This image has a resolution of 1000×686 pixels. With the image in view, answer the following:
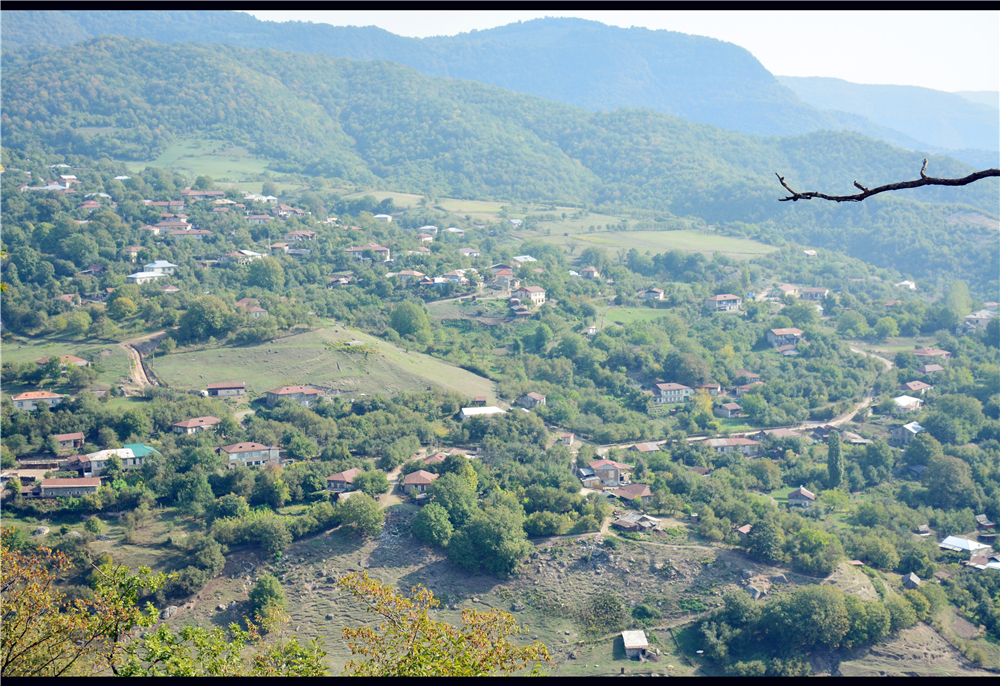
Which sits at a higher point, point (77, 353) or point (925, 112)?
point (925, 112)

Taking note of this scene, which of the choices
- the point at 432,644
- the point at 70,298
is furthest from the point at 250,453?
the point at 432,644

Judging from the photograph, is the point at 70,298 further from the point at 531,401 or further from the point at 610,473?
the point at 610,473

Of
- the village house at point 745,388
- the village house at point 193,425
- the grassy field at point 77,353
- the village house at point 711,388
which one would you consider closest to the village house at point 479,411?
the village house at point 193,425

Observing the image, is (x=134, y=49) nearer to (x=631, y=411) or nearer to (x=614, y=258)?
(x=614, y=258)

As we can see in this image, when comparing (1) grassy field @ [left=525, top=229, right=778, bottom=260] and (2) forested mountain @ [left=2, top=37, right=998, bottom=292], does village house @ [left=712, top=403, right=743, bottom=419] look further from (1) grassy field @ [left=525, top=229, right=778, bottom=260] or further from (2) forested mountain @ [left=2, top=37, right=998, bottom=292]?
(2) forested mountain @ [left=2, top=37, right=998, bottom=292]

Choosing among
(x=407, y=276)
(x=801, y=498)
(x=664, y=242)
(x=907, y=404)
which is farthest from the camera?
(x=664, y=242)

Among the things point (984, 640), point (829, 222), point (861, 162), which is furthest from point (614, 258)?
point (861, 162)
